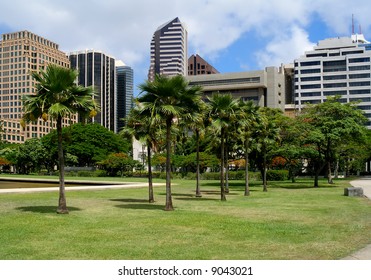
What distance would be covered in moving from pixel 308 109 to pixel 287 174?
72.5 ft

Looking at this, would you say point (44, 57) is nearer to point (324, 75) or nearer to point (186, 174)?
point (324, 75)

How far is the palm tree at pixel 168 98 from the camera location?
20766mm

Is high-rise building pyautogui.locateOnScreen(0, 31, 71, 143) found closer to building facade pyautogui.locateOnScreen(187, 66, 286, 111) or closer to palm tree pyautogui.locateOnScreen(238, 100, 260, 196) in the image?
building facade pyautogui.locateOnScreen(187, 66, 286, 111)

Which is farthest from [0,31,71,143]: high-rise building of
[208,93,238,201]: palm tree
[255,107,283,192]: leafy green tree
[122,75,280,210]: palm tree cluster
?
[208,93,238,201]: palm tree

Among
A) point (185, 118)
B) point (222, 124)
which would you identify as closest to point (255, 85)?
point (222, 124)

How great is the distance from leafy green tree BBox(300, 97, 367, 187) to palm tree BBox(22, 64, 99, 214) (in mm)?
29562

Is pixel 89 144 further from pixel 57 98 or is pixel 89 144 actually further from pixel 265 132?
pixel 57 98

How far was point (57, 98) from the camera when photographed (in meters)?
19.5

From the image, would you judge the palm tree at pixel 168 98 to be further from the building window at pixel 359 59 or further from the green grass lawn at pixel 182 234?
the building window at pixel 359 59

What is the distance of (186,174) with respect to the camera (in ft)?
254

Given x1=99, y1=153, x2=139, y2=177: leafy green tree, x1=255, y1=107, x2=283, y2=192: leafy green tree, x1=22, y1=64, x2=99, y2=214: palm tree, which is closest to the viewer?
x1=22, y1=64, x2=99, y2=214: palm tree

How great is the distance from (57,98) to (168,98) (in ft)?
17.8

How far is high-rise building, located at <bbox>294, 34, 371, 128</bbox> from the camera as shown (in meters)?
153
